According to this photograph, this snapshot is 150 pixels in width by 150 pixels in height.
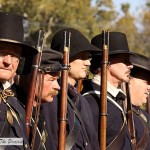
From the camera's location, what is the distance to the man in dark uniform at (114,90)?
750 centimetres

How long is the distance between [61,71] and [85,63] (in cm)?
75

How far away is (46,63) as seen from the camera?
21.3 feet

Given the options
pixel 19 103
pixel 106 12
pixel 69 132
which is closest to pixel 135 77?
pixel 69 132

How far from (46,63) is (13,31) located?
0.67 meters

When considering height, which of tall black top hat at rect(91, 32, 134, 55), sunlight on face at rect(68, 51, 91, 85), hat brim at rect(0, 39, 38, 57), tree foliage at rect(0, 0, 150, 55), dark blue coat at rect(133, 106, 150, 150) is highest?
tree foliage at rect(0, 0, 150, 55)

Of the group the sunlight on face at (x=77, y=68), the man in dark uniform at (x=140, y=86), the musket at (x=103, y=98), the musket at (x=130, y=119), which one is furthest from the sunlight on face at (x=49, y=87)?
the man in dark uniform at (x=140, y=86)

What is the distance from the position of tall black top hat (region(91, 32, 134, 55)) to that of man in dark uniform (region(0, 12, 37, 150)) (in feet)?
6.52

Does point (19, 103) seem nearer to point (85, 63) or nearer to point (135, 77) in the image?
point (85, 63)

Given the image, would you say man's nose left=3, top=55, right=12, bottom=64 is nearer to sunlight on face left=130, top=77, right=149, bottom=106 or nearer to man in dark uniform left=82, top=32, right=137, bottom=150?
man in dark uniform left=82, top=32, right=137, bottom=150

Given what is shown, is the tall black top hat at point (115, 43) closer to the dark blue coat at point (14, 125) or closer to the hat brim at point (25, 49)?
→ the hat brim at point (25, 49)

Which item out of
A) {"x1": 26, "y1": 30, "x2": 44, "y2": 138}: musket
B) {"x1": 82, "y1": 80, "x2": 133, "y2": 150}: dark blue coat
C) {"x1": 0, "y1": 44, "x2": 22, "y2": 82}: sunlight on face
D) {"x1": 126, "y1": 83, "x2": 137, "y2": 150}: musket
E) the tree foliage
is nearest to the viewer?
{"x1": 0, "y1": 44, "x2": 22, "y2": 82}: sunlight on face

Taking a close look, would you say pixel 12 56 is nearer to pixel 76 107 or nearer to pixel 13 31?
pixel 13 31

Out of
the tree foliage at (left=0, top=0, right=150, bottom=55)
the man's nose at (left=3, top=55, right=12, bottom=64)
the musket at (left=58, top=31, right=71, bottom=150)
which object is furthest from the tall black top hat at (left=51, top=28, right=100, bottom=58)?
the tree foliage at (left=0, top=0, right=150, bottom=55)

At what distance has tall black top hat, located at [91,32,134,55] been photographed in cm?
796
